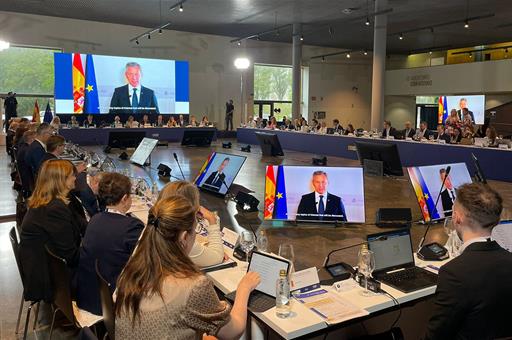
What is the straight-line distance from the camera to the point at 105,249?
6.98ft

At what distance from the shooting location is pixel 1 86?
48.6 feet

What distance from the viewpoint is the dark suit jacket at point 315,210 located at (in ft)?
11.5

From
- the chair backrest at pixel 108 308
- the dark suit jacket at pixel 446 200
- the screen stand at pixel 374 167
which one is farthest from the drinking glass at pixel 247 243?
the screen stand at pixel 374 167

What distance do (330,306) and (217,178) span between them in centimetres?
291

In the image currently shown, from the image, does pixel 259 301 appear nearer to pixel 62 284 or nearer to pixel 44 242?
pixel 62 284

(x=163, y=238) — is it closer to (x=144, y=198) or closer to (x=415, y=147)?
(x=144, y=198)

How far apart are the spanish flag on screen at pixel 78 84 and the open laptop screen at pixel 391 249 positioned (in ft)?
50.6

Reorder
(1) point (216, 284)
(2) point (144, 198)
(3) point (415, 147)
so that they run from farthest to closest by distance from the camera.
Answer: (3) point (415, 147), (2) point (144, 198), (1) point (216, 284)

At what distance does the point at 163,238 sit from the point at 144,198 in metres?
2.67

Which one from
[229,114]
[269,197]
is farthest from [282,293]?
[229,114]

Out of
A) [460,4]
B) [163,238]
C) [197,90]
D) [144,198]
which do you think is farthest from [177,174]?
Answer: [197,90]

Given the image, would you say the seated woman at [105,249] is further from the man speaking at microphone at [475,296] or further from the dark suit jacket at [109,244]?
the man speaking at microphone at [475,296]

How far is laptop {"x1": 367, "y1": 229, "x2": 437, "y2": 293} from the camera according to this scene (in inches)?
85.4

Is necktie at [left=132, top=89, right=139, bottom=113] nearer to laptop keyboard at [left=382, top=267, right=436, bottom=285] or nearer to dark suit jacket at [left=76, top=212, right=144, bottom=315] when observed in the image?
dark suit jacket at [left=76, top=212, right=144, bottom=315]
